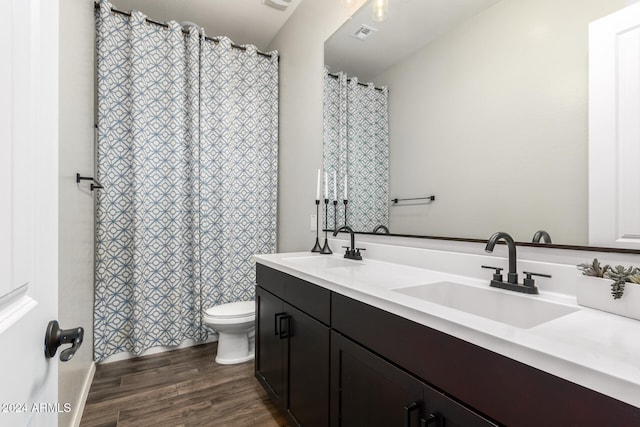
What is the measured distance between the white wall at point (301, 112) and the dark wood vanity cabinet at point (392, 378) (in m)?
0.94

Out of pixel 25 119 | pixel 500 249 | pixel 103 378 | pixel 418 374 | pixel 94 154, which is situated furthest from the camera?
pixel 94 154

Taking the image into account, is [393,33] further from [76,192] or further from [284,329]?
[76,192]

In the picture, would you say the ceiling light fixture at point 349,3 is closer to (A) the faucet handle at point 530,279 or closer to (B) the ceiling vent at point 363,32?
(B) the ceiling vent at point 363,32

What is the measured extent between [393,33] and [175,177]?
1.90 meters

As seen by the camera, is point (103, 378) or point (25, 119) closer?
point (25, 119)

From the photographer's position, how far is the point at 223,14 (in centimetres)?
264

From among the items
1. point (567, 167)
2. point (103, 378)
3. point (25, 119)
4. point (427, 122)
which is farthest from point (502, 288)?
point (103, 378)

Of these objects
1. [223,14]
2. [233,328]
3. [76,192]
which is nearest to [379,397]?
[233,328]

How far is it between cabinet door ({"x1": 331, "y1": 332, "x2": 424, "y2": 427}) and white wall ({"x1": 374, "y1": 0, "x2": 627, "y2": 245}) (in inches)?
27.1

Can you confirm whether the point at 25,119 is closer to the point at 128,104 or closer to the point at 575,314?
the point at 575,314

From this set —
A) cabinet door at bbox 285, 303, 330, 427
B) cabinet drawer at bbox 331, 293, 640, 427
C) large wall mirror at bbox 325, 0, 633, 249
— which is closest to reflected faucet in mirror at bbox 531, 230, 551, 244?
large wall mirror at bbox 325, 0, 633, 249

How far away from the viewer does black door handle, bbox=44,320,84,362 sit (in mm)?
544

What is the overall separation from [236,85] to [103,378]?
2.47 metres

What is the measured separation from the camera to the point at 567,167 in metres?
1.04
